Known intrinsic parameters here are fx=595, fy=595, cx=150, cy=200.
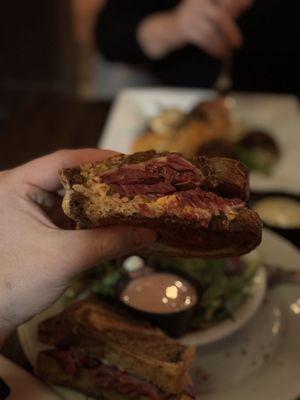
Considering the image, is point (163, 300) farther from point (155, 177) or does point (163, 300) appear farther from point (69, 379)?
point (155, 177)

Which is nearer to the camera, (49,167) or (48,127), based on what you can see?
(49,167)

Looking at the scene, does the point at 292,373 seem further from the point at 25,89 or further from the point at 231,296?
the point at 25,89

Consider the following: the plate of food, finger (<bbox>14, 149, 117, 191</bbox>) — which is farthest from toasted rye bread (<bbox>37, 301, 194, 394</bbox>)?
finger (<bbox>14, 149, 117, 191</bbox>)

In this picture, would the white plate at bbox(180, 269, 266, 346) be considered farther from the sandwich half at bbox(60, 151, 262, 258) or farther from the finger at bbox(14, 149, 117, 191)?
the finger at bbox(14, 149, 117, 191)

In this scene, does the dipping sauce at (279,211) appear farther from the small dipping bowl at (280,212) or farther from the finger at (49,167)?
the finger at (49,167)

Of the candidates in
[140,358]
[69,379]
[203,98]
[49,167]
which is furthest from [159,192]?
[203,98]

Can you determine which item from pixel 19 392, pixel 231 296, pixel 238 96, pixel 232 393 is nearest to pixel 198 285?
pixel 231 296

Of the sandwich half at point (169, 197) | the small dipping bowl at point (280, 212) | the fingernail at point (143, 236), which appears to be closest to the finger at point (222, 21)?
the small dipping bowl at point (280, 212)
